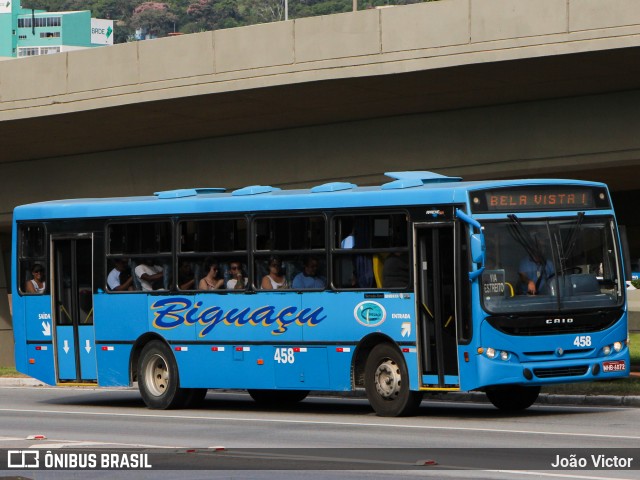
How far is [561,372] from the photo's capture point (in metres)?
16.5

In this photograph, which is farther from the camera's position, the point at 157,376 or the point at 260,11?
the point at 260,11

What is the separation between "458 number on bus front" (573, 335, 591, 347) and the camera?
16.6 metres

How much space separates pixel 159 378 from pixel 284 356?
7.89ft

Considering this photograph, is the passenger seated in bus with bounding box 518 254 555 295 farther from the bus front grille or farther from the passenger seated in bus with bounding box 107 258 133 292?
the passenger seated in bus with bounding box 107 258 133 292

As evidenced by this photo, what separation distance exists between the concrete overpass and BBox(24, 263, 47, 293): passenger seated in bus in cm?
653

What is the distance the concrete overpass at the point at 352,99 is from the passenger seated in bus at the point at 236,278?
7029mm

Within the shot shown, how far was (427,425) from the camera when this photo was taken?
15930mm

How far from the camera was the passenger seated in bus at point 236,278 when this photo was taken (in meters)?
18.7

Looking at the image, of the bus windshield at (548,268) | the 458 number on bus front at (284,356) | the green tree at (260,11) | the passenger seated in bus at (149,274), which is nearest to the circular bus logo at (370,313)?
the 458 number on bus front at (284,356)

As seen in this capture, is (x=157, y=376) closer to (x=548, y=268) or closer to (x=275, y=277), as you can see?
(x=275, y=277)

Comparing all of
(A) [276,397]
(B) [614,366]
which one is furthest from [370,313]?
(A) [276,397]

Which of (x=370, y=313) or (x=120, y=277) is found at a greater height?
(x=120, y=277)

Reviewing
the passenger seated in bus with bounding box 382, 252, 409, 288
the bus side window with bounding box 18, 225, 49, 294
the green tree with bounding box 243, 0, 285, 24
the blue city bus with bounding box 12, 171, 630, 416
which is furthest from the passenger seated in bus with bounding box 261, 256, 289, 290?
the green tree with bounding box 243, 0, 285, 24

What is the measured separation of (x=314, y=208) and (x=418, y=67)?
6977 millimetres
